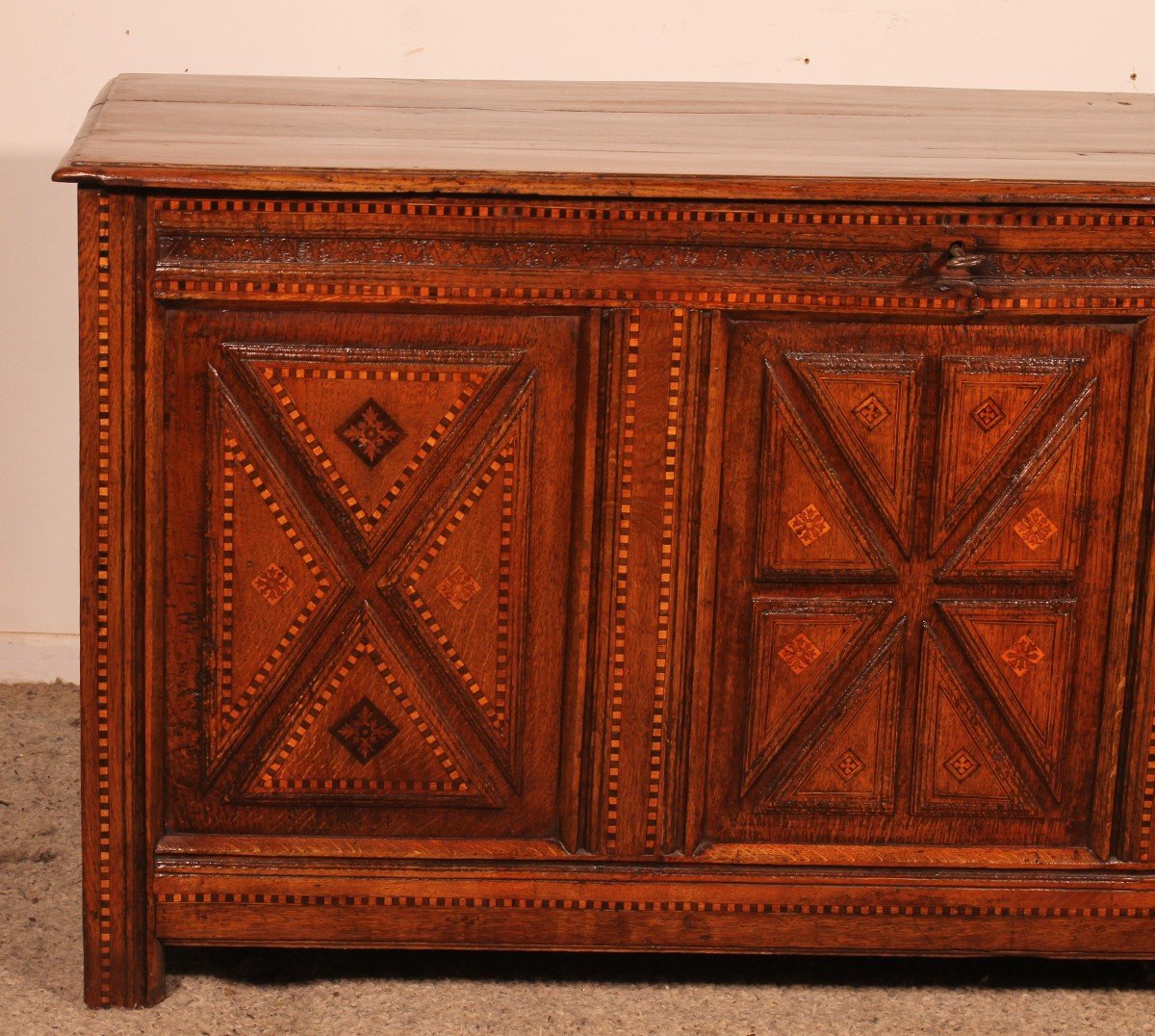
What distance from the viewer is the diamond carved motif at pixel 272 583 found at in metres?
2.49

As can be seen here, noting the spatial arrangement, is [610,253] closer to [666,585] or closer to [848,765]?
[666,585]

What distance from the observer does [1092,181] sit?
242 cm

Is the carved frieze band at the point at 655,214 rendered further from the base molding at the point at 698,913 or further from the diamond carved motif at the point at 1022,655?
the base molding at the point at 698,913

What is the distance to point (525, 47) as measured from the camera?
361 cm

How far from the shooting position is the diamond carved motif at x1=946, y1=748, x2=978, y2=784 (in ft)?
8.44

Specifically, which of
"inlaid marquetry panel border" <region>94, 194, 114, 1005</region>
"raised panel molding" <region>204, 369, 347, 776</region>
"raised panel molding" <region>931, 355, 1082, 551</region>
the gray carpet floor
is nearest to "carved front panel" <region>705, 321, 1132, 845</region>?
"raised panel molding" <region>931, 355, 1082, 551</region>

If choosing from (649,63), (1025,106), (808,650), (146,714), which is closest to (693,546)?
(808,650)

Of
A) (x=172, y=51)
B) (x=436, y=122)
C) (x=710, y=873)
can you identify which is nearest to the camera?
(x=710, y=873)

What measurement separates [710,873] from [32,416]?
6.06 ft

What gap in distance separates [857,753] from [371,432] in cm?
78

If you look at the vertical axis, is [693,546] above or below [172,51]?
below

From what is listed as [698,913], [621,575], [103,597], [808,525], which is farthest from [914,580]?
[103,597]

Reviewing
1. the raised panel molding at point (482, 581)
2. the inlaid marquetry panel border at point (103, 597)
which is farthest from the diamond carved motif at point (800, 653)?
the inlaid marquetry panel border at point (103, 597)

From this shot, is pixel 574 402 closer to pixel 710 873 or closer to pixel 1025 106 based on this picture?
pixel 710 873
